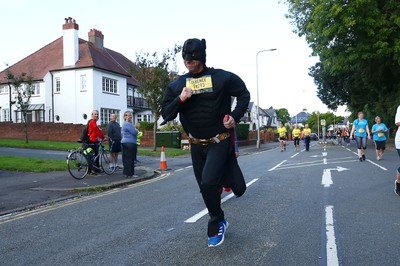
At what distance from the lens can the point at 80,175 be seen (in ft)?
37.7

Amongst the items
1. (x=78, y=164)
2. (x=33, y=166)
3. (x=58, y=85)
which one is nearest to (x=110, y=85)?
(x=58, y=85)

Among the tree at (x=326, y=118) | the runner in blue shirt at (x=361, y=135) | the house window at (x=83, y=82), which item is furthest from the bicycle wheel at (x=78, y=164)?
the tree at (x=326, y=118)

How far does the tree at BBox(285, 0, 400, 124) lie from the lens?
22.6m

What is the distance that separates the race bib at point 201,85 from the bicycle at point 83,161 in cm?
759

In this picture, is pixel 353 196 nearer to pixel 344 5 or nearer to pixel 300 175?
pixel 300 175

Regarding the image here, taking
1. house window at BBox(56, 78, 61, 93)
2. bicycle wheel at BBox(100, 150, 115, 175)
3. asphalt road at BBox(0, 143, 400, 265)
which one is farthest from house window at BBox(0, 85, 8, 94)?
asphalt road at BBox(0, 143, 400, 265)

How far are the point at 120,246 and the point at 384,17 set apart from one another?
2304 centimetres

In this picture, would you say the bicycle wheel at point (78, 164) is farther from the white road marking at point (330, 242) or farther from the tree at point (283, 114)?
the tree at point (283, 114)

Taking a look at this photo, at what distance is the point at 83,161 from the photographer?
11.6m

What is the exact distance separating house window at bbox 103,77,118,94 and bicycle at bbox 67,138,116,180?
27.9 metres

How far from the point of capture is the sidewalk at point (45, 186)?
26.3 feet

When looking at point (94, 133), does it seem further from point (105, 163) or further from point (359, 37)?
point (359, 37)

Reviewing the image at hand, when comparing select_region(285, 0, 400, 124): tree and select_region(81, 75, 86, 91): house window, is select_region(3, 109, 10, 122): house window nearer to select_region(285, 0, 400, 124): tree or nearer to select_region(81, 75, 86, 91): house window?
select_region(81, 75, 86, 91): house window

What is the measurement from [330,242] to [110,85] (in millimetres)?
37705
